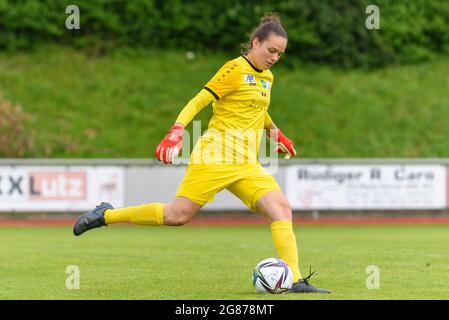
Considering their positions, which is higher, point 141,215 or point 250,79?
point 250,79

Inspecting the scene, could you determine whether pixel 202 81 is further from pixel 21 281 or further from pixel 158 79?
pixel 21 281

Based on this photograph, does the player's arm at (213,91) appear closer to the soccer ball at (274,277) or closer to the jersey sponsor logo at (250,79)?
the jersey sponsor logo at (250,79)

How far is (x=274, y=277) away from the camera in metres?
7.82

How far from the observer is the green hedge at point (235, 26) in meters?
31.5

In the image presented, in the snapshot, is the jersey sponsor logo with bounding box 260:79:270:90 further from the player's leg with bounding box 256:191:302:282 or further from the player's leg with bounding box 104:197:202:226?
the player's leg with bounding box 104:197:202:226

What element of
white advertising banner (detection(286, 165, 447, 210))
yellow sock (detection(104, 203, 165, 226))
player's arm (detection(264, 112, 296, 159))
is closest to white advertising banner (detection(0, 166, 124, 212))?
white advertising banner (detection(286, 165, 447, 210))

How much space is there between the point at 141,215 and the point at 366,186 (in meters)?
14.2

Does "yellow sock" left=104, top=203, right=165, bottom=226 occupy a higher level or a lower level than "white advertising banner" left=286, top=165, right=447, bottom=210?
lower

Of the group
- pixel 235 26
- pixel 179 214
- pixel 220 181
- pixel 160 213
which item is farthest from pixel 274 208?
pixel 235 26

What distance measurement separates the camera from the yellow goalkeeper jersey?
8.28 metres

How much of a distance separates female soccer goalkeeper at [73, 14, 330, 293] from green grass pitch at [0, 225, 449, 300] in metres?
0.67

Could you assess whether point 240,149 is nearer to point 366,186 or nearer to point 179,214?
point 179,214

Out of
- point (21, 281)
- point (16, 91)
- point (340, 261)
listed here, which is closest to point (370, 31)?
point (16, 91)

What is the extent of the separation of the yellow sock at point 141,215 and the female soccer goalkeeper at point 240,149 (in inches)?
0.5
